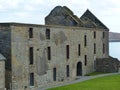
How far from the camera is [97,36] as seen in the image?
7075cm

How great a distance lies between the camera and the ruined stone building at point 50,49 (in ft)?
145

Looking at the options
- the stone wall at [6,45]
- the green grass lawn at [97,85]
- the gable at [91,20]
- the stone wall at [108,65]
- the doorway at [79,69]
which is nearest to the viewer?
the stone wall at [6,45]

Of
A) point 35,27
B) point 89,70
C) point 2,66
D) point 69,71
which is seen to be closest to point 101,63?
point 89,70

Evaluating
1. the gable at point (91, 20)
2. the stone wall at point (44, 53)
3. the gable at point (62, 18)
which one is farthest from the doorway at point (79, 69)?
the gable at point (91, 20)

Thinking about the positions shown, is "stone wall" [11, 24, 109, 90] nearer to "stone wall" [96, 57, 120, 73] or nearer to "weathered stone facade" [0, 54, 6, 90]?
"weathered stone facade" [0, 54, 6, 90]

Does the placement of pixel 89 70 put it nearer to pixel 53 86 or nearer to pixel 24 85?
pixel 53 86

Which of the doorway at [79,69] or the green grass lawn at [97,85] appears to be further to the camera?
the doorway at [79,69]

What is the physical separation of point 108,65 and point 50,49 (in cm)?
1964

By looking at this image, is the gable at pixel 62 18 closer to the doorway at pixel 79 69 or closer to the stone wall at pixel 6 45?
the doorway at pixel 79 69

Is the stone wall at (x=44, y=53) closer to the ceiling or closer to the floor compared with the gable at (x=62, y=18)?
closer to the floor

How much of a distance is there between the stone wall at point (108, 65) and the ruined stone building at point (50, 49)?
3.24 ft

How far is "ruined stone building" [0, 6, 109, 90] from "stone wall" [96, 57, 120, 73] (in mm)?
986

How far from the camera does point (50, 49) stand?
171 ft

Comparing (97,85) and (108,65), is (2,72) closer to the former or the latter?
(97,85)
